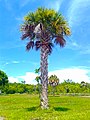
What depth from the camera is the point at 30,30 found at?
1777 inches

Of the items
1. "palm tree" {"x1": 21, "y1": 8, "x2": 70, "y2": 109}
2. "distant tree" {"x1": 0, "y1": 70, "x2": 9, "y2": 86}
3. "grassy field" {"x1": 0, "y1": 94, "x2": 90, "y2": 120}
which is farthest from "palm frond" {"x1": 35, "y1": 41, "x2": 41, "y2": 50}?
"distant tree" {"x1": 0, "y1": 70, "x2": 9, "y2": 86}

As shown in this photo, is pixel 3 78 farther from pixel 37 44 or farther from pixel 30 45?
pixel 37 44

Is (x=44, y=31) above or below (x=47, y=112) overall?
above

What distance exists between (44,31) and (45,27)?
54cm

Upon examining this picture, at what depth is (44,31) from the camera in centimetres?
4459

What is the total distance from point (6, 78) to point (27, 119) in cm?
15442

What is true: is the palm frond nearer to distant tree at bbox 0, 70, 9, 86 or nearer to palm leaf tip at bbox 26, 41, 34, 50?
palm leaf tip at bbox 26, 41, 34, 50

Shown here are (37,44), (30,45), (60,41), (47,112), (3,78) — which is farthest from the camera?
(3,78)

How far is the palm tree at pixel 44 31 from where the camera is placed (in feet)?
144

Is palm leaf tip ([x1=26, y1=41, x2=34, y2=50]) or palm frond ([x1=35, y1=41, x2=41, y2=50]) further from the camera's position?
palm leaf tip ([x1=26, y1=41, x2=34, y2=50])

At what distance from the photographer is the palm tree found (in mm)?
43750

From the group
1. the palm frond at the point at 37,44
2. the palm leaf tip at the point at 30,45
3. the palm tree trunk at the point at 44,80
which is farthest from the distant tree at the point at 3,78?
the palm tree trunk at the point at 44,80

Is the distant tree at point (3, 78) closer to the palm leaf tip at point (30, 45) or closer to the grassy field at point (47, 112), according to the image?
the grassy field at point (47, 112)

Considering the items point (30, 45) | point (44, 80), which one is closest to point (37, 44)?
point (30, 45)
